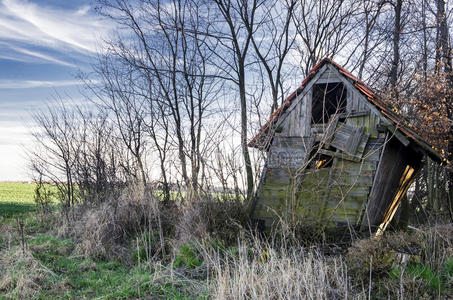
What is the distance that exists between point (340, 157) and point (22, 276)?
747 cm

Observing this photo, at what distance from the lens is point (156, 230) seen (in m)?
10.7

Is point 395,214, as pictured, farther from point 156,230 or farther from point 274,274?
point 274,274

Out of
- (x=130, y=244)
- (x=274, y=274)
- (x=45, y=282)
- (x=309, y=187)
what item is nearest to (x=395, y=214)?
(x=309, y=187)

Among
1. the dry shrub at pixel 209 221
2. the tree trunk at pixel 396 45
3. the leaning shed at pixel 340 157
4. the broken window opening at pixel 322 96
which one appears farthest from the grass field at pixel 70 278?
the tree trunk at pixel 396 45

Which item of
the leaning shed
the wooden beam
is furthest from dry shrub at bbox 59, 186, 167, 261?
the wooden beam

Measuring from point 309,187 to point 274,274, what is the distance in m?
5.08

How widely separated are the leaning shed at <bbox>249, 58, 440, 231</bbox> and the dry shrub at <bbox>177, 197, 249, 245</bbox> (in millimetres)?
1035

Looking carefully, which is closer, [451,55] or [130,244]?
[130,244]

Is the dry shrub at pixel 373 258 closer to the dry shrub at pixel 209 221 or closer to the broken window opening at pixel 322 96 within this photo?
the dry shrub at pixel 209 221

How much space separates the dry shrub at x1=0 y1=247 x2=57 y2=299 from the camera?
6.08 meters

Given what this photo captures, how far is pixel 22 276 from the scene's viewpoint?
6.32 metres

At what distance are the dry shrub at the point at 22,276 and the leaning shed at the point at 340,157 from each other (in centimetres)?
489

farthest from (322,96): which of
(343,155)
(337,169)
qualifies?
(337,169)

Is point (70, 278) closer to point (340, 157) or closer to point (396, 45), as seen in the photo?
point (340, 157)
